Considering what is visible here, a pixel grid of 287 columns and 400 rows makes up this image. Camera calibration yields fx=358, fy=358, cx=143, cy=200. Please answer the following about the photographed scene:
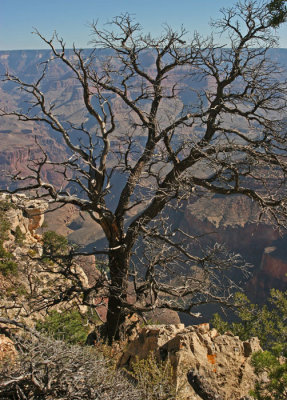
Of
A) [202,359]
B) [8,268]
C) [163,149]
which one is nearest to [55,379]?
[202,359]

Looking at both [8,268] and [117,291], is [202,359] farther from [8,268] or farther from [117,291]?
[8,268]

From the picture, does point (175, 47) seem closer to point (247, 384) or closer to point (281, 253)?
point (247, 384)

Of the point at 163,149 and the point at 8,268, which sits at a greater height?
the point at 163,149

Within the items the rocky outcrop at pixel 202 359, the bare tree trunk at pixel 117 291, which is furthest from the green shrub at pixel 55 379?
the bare tree trunk at pixel 117 291

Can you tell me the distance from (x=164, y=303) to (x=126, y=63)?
4268 mm

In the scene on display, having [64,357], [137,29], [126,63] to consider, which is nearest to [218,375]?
[64,357]

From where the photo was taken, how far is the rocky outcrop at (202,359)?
498 cm

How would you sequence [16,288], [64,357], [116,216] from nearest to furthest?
[64,357] → [116,216] → [16,288]

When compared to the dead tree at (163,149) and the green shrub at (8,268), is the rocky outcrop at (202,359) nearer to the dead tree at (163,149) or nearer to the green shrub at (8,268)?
the dead tree at (163,149)

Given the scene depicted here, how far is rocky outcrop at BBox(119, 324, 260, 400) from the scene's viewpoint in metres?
4.98

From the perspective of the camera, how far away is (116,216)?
244 inches

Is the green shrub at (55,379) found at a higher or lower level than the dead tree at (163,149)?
lower

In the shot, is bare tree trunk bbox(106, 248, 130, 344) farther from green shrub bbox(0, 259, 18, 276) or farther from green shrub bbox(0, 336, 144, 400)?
green shrub bbox(0, 259, 18, 276)

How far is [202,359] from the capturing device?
5.44m
